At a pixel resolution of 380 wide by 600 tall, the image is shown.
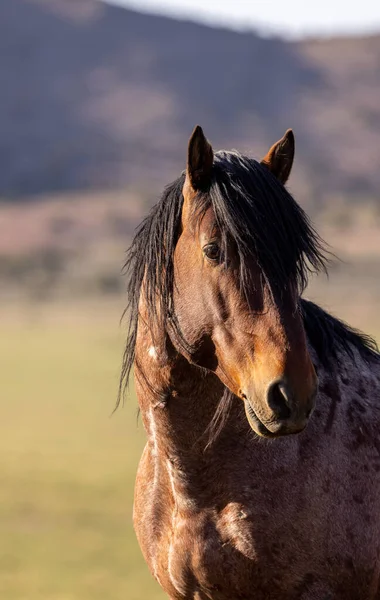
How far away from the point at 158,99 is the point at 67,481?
78.4 metres

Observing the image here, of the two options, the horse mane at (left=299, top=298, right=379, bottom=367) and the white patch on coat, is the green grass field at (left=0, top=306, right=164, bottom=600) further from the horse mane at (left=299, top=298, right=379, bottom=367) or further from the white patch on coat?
the white patch on coat

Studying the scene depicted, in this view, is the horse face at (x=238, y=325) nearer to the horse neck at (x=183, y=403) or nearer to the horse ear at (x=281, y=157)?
the horse neck at (x=183, y=403)

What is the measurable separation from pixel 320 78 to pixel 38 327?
68703 mm

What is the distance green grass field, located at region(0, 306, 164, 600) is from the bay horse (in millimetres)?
5470

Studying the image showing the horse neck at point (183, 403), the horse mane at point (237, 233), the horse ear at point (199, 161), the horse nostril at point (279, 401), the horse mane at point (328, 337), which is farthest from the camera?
the horse mane at point (328, 337)

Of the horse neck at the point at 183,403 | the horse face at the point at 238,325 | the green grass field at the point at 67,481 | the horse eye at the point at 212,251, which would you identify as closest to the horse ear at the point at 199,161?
the horse face at the point at 238,325

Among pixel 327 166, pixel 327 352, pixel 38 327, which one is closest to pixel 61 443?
pixel 327 352

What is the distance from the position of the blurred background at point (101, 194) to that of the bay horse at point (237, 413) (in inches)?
42.9

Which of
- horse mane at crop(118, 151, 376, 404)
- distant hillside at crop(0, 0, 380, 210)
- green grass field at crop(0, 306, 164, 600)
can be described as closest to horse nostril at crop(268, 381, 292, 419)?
horse mane at crop(118, 151, 376, 404)

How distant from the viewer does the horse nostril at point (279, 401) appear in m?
3.22

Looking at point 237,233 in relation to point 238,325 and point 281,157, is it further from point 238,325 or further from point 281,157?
point 281,157

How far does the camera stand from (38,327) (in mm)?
38188

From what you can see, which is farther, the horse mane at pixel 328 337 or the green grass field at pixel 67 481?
the green grass field at pixel 67 481

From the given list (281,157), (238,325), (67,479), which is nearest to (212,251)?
(238,325)
